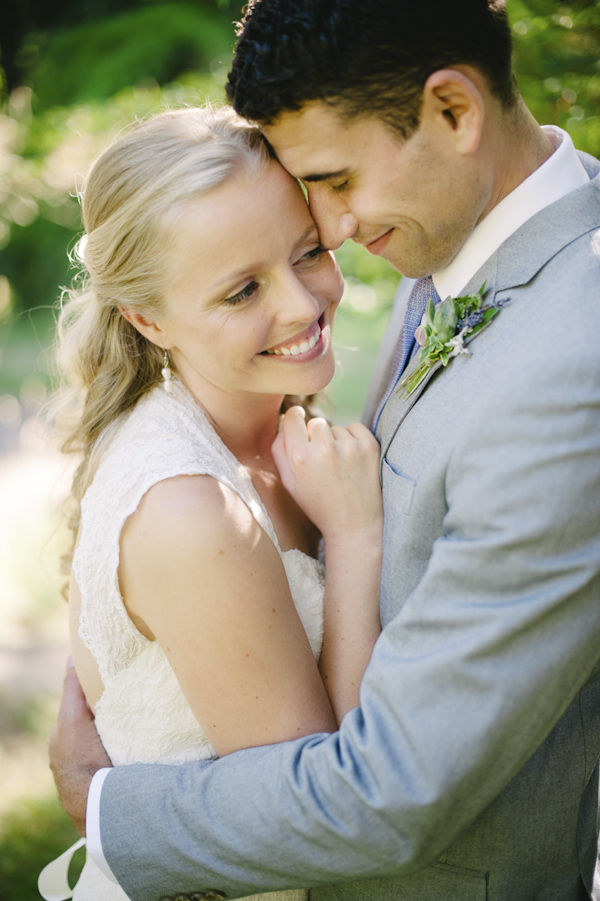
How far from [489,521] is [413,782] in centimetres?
50

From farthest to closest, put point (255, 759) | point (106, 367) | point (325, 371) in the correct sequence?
point (106, 367)
point (325, 371)
point (255, 759)

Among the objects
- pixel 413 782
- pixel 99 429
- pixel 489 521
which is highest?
pixel 489 521

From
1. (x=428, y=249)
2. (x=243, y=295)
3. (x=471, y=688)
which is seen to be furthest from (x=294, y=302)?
(x=471, y=688)

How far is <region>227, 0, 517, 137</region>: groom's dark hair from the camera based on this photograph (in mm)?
1530

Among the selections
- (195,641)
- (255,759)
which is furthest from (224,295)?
(255,759)

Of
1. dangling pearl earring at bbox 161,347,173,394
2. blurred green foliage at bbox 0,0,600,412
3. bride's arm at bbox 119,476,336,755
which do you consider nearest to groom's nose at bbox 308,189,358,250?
dangling pearl earring at bbox 161,347,173,394

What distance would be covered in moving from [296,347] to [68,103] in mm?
7714

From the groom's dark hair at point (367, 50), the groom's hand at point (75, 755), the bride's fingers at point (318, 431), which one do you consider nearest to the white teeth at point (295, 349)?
the bride's fingers at point (318, 431)

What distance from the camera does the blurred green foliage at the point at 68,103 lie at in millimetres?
5645

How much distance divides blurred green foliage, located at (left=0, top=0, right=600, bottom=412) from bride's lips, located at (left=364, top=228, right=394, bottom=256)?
6.53ft

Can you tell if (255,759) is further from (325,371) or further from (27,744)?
(27,744)

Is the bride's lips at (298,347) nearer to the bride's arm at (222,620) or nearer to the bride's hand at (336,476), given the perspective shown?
the bride's hand at (336,476)

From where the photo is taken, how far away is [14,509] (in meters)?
6.13

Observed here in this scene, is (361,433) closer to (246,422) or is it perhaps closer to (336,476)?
(336,476)
